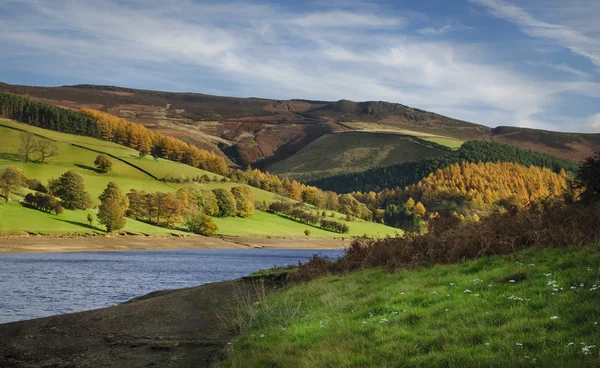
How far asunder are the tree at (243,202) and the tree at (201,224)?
3000 centimetres

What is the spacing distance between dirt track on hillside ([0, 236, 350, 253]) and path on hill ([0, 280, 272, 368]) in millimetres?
79045

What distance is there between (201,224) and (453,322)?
13816 cm

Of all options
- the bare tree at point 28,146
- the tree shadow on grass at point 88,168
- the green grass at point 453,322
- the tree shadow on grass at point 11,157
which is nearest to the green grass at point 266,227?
the tree shadow on grass at point 88,168

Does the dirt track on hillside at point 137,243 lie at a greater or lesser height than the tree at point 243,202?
lesser

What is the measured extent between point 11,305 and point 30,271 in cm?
2639

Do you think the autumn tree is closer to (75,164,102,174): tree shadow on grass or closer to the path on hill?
(75,164,102,174): tree shadow on grass

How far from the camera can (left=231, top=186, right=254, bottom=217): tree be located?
178 meters

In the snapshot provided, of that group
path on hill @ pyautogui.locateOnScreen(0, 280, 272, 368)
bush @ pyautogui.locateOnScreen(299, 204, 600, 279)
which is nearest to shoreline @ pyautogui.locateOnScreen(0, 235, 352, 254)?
bush @ pyautogui.locateOnScreen(299, 204, 600, 279)

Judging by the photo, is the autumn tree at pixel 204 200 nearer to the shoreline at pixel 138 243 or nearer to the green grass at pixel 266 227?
the green grass at pixel 266 227

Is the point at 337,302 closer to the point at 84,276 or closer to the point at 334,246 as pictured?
the point at 84,276

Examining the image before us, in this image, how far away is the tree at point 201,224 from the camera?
472 feet

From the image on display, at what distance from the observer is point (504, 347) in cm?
866

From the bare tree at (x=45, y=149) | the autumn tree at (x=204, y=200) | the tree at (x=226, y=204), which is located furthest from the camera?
the tree at (x=226, y=204)

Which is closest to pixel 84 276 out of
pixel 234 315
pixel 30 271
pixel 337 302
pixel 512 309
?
pixel 30 271
